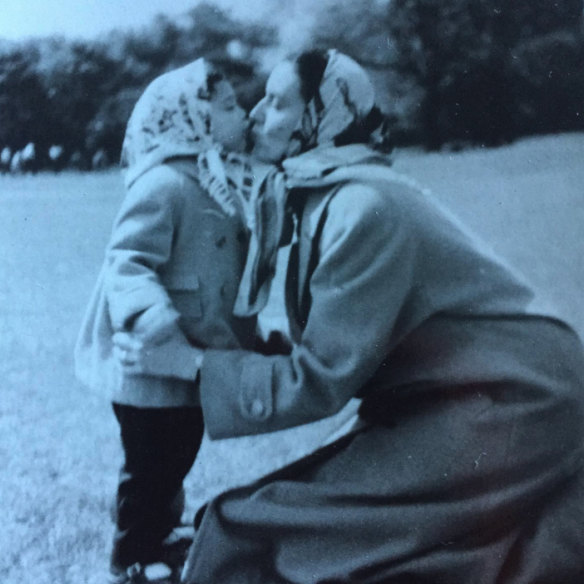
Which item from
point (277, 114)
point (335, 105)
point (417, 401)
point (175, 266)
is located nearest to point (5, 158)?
point (175, 266)

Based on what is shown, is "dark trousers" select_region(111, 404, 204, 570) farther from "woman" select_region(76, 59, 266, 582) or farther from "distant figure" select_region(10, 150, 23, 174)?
"distant figure" select_region(10, 150, 23, 174)

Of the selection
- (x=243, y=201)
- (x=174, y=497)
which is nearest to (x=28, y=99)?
(x=243, y=201)

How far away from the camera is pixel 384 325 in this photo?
1.34 metres

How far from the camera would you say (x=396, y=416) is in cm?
138

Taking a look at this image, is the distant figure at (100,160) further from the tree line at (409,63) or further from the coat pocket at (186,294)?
the coat pocket at (186,294)

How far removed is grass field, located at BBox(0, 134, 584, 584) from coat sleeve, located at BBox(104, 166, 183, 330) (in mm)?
68

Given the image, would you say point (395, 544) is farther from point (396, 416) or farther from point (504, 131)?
point (504, 131)

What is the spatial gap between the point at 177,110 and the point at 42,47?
339mm

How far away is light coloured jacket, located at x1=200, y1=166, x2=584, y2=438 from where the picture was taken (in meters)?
1.33

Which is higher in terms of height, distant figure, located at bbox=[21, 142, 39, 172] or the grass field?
distant figure, located at bbox=[21, 142, 39, 172]

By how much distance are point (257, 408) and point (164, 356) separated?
20cm

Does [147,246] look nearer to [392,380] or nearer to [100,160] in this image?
[100,160]

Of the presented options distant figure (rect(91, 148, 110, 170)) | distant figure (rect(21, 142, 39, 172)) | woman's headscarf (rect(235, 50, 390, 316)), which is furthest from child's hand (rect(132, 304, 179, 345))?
distant figure (rect(21, 142, 39, 172))

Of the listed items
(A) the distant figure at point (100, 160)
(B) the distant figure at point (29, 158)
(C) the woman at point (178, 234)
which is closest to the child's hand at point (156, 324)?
(C) the woman at point (178, 234)
